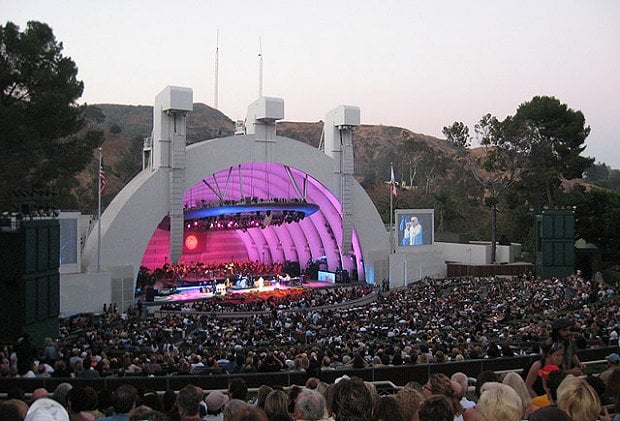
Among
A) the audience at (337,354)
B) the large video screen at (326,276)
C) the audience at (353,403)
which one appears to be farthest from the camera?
the large video screen at (326,276)

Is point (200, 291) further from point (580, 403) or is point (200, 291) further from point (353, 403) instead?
point (580, 403)

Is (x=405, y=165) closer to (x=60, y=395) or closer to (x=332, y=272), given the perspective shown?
(x=332, y=272)

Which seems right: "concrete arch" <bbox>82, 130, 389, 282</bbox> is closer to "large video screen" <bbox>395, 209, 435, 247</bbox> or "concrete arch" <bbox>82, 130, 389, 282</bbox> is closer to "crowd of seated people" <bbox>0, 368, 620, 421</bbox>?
"large video screen" <bbox>395, 209, 435, 247</bbox>

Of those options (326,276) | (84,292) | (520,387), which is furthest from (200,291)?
(520,387)

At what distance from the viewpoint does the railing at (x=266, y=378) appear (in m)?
9.18

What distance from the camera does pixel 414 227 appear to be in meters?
39.2

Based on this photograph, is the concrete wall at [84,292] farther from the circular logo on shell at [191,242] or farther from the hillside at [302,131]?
the hillside at [302,131]

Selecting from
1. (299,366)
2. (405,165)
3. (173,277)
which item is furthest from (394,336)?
(405,165)

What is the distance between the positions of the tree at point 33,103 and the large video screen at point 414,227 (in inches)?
739

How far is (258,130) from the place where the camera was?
34.7 metres

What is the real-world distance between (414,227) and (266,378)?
3036cm

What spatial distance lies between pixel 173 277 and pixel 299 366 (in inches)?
1068

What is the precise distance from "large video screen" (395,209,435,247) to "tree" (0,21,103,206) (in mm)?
18772

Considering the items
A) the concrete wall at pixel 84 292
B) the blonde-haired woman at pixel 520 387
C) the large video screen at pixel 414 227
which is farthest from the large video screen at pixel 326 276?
the blonde-haired woman at pixel 520 387
